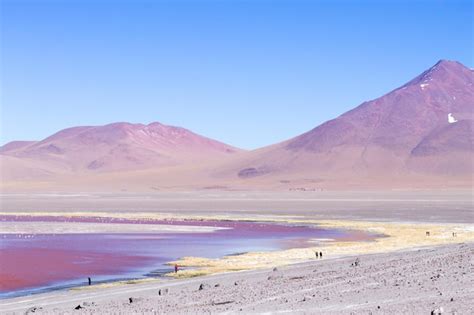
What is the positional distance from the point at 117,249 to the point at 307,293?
72.3 feet

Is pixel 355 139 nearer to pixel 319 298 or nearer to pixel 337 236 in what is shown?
pixel 337 236

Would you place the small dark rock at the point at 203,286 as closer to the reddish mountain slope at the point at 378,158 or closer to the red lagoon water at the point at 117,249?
the red lagoon water at the point at 117,249

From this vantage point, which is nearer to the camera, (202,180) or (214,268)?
(214,268)

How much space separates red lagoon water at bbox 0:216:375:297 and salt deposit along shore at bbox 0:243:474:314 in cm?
445

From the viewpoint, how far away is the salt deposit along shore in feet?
57.4

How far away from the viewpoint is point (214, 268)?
3072 centimetres

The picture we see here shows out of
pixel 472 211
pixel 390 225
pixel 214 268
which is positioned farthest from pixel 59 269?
pixel 472 211

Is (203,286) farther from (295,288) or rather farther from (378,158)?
(378,158)

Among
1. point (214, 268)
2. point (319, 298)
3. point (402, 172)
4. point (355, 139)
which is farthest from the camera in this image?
point (355, 139)

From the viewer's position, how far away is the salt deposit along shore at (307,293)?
1748 cm

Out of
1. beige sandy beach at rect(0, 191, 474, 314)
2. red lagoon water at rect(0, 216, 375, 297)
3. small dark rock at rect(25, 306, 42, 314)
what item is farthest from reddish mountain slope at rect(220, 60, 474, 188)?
small dark rock at rect(25, 306, 42, 314)

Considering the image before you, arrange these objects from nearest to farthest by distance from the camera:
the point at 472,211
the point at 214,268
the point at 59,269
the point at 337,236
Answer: the point at 214,268 → the point at 59,269 → the point at 337,236 → the point at 472,211

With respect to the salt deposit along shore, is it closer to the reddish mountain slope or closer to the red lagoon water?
the red lagoon water

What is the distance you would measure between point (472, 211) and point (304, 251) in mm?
39773
